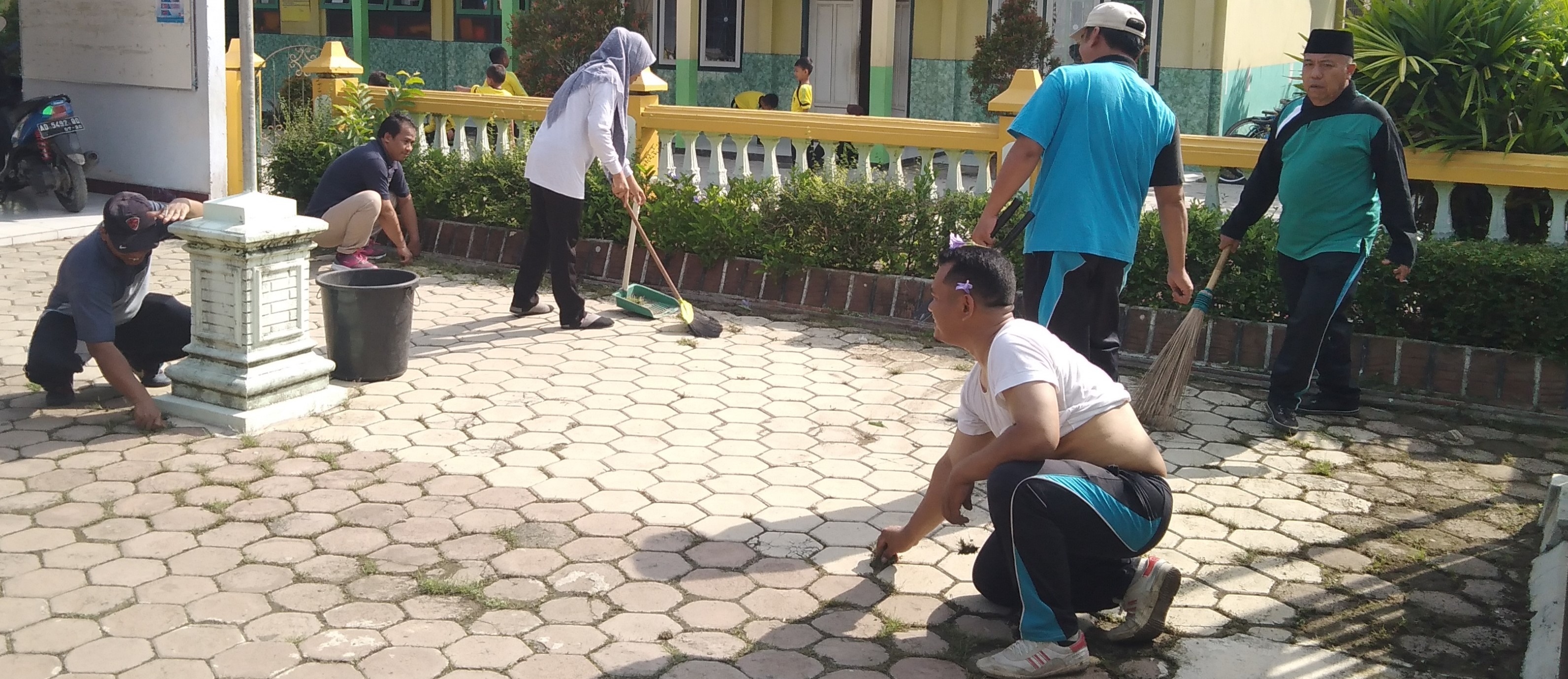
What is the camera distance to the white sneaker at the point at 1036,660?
12.5 feet

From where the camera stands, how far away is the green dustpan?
7965 millimetres

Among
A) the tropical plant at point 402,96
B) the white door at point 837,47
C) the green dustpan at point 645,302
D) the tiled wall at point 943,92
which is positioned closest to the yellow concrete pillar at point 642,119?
the green dustpan at point 645,302

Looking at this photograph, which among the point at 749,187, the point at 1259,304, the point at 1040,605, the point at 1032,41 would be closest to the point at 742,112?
the point at 749,187

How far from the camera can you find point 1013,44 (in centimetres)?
1609

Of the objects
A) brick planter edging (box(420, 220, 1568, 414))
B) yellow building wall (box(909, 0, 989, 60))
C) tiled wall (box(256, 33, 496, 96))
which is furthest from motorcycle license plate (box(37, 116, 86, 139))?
yellow building wall (box(909, 0, 989, 60))

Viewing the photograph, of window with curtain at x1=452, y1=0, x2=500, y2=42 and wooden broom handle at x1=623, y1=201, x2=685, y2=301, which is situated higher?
window with curtain at x1=452, y1=0, x2=500, y2=42

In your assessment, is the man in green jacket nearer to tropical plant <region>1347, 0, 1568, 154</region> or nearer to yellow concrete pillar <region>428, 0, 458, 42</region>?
tropical plant <region>1347, 0, 1568, 154</region>

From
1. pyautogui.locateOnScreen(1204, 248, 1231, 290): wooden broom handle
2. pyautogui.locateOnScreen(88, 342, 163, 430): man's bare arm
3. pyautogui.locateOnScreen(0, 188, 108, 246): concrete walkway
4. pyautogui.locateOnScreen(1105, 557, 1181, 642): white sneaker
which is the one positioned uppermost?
pyautogui.locateOnScreen(1204, 248, 1231, 290): wooden broom handle

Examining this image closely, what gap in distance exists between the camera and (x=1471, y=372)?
21.7ft

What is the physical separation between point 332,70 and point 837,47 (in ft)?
30.2

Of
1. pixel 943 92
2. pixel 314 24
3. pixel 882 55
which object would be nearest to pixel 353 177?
pixel 882 55

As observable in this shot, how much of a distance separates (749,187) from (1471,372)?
4.07 metres

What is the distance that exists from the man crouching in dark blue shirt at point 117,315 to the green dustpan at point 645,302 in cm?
252

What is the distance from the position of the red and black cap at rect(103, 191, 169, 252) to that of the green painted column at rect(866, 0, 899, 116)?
11447 mm
